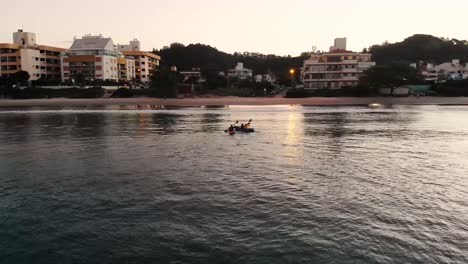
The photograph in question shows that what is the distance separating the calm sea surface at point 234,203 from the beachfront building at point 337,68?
107m

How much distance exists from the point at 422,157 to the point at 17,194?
28.9 metres

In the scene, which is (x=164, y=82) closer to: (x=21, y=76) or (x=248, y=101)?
(x=248, y=101)

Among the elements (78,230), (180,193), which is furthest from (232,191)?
(78,230)

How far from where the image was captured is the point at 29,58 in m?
144

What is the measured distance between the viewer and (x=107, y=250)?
14.3 metres

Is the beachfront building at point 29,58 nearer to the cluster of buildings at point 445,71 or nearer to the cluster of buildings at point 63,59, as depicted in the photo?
the cluster of buildings at point 63,59

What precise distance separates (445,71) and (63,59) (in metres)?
158

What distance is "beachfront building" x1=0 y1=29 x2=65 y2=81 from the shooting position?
14450cm

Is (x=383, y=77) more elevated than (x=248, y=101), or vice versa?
(x=383, y=77)

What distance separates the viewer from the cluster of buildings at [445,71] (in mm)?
161775

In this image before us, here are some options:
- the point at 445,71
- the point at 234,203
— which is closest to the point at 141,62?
the point at 445,71

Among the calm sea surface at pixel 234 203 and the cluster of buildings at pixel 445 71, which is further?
the cluster of buildings at pixel 445 71

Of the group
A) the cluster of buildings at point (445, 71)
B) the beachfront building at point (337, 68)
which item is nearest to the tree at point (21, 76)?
the beachfront building at point (337, 68)

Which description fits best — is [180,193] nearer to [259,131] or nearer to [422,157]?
[422,157]
